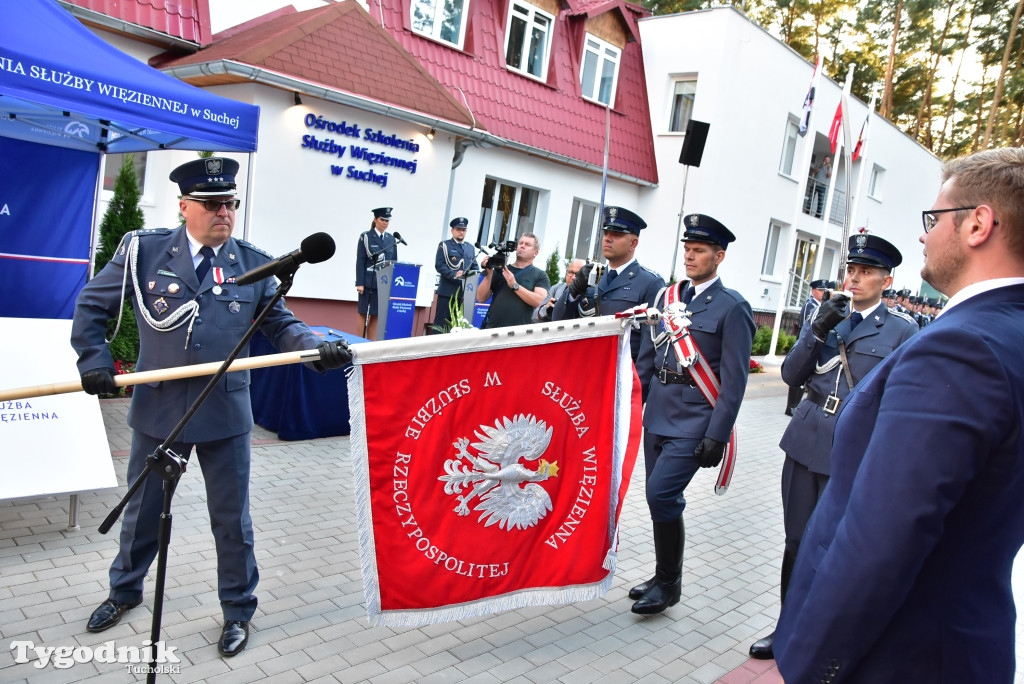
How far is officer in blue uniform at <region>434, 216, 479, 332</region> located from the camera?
1209 centimetres

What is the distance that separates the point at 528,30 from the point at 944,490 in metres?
15.8

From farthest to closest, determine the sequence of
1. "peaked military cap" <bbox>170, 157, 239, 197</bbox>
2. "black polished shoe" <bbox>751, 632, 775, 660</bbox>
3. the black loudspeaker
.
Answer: the black loudspeaker, "black polished shoe" <bbox>751, 632, 775, 660</bbox>, "peaked military cap" <bbox>170, 157, 239, 197</bbox>

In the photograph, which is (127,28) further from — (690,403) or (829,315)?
(829,315)

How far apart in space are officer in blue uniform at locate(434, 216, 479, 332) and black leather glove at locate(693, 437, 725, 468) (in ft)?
26.4

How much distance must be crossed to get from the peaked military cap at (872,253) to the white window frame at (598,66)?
1390cm

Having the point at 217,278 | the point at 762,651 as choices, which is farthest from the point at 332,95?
the point at 762,651

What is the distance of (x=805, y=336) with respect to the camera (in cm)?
414

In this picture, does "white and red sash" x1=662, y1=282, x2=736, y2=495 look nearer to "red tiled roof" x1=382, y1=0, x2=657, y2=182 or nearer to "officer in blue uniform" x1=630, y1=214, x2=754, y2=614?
"officer in blue uniform" x1=630, y1=214, x2=754, y2=614

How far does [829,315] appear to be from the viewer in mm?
3922

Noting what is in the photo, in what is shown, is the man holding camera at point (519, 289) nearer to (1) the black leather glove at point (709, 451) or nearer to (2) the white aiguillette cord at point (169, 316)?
(1) the black leather glove at point (709, 451)

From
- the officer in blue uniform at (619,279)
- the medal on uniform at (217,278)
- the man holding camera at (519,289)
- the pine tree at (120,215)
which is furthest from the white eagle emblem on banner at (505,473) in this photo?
the pine tree at (120,215)

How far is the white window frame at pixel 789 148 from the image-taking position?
21500 mm

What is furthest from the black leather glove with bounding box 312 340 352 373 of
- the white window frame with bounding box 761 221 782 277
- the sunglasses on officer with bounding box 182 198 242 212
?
the white window frame with bounding box 761 221 782 277

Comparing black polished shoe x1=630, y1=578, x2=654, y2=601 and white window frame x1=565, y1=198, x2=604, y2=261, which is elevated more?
white window frame x1=565, y1=198, x2=604, y2=261
